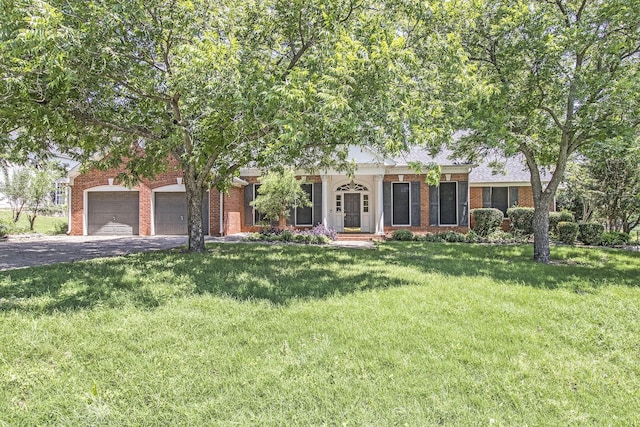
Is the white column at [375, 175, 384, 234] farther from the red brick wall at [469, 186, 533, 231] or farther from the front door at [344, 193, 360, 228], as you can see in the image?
the red brick wall at [469, 186, 533, 231]

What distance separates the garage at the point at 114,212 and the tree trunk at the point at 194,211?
9.57 meters

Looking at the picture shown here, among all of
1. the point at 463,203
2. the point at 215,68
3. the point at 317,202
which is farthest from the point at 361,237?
the point at 215,68

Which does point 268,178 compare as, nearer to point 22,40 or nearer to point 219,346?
point 22,40

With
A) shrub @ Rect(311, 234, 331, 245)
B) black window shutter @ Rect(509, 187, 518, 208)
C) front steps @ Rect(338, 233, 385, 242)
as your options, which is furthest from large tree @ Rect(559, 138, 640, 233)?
shrub @ Rect(311, 234, 331, 245)

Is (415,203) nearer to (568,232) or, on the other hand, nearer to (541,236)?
(568,232)

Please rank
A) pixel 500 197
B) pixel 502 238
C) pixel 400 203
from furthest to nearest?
pixel 500 197
pixel 400 203
pixel 502 238

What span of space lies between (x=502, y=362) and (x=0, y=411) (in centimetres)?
461

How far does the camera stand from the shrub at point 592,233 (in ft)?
51.0

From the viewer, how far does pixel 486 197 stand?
19.6m

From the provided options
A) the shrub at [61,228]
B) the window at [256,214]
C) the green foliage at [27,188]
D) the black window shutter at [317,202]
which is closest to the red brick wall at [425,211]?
the black window shutter at [317,202]

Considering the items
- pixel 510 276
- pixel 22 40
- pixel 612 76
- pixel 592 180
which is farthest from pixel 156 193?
pixel 592 180

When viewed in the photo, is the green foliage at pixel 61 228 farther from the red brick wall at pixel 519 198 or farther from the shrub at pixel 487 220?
the red brick wall at pixel 519 198

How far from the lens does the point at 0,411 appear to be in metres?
3.11

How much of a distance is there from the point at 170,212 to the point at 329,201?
8.16 metres
